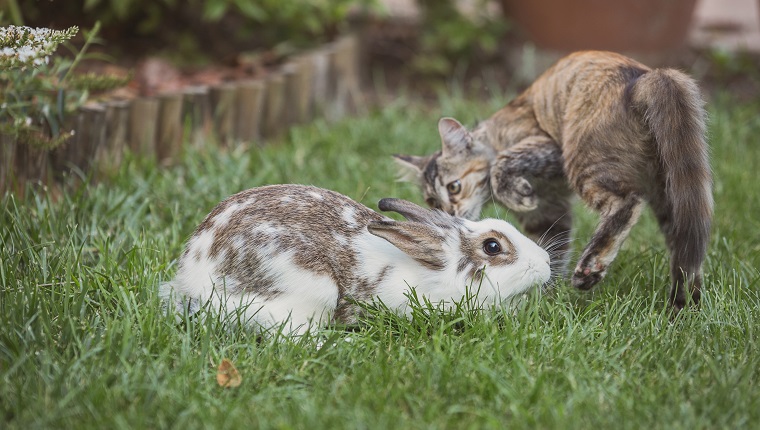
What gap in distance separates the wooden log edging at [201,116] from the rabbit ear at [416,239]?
194cm

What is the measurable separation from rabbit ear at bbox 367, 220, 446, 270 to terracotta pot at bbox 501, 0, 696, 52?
4237 millimetres

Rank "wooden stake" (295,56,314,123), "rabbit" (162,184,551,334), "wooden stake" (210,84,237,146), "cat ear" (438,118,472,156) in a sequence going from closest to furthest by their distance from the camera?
1. "rabbit" (162,184,551,334)
2. "cat ear" (438,118,472,156)
3. "wooden stake" (210,84,237,146)
4. "wooden stake" (295,56,314,123)

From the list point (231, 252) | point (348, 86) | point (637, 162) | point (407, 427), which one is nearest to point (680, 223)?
point (637, 162)

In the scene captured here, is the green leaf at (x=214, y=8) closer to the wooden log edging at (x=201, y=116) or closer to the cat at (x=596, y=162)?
the wooden log edging at (x=201, y=116)

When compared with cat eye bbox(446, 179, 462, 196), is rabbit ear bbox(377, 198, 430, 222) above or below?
above

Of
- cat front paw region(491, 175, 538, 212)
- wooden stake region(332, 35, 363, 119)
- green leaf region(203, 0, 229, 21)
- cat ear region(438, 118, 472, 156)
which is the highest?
green leaf region(203, 0, 229, 21)

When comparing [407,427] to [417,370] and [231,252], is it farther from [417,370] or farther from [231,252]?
[231,252]

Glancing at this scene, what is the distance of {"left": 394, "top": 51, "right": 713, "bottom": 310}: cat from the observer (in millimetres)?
3461

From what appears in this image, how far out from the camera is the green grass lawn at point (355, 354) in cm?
272

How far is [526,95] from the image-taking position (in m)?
4.52

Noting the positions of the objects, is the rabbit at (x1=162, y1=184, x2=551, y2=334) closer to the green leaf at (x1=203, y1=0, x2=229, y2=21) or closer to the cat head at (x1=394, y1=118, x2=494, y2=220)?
the cat head at (x1=394, y1=118, x2=494, y2=220)

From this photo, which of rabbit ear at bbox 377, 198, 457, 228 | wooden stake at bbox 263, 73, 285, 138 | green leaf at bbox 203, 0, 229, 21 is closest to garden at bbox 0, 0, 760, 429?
rabbit ear at bbox 377, 198, 457, 228

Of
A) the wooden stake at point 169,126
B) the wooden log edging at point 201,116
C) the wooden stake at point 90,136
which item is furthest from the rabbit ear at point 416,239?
the wooden stake at point 169,126

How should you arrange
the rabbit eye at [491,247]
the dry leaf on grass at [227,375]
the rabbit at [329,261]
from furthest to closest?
1. the rabbit eye at [491,247]
2. the rabbit at [329,261]
3. the dry leaf on grass at [227,375]
